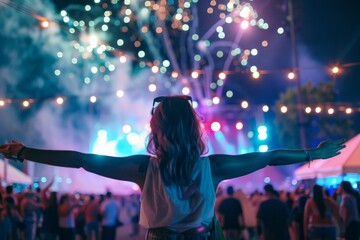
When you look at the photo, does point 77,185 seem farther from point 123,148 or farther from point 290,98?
Answer: point 290,98

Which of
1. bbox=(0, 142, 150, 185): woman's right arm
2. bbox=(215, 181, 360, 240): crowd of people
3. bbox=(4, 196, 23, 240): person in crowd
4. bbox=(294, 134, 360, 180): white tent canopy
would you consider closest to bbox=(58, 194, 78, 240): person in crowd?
bbox=(4, 196, 23, 240): person in crowd

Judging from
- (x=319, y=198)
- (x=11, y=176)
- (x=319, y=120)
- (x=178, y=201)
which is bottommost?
(x=178, y=201)

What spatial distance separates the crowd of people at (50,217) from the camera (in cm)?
1080

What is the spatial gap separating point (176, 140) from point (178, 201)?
0.32 meters

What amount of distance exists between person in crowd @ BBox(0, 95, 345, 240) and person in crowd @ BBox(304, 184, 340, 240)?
697 cm

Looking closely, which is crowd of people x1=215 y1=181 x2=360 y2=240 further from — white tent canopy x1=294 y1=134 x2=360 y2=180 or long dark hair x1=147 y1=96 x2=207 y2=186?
long dark hair x1=147 y1=96 x2=207 y2=186

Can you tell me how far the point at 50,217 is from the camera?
40.5 ft

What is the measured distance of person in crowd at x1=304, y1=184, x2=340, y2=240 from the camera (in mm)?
9438

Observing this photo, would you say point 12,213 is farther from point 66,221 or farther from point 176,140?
point 176,140

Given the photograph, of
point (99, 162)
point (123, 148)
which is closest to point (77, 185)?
point (123, 148)

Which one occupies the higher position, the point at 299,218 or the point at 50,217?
the point at 50,217

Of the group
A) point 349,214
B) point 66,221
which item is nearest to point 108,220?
point 66,221

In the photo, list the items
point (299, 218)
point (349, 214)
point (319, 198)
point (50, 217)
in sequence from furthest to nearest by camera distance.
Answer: point (50, 217)
point (299, 218)
point (349, 214)
point (319, 198)

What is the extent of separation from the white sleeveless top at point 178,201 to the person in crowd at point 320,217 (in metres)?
7.18
